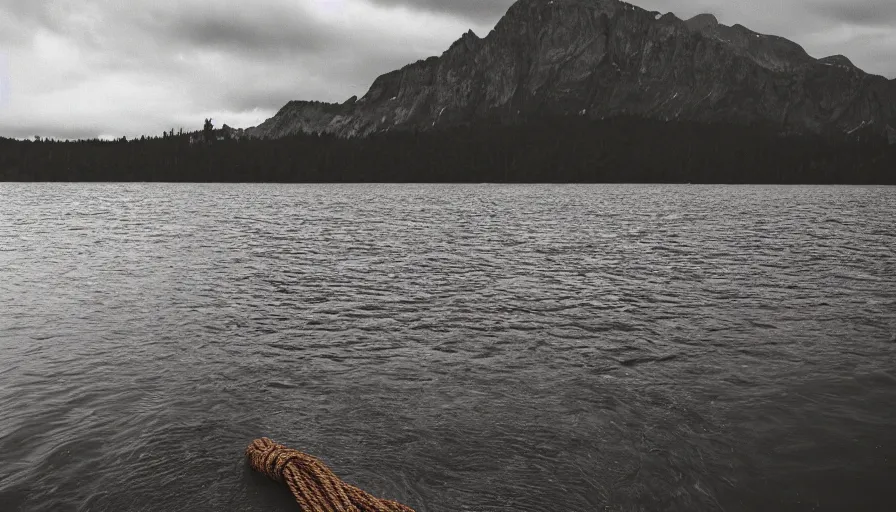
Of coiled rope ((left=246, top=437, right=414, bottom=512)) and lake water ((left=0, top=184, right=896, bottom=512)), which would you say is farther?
lake water ((left=0, top=184, right=896, bottom=512))

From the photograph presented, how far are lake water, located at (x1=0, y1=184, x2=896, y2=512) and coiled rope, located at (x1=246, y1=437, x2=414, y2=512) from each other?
1.53 feet

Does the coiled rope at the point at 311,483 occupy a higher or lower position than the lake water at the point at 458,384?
higher

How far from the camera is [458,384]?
16.2 m

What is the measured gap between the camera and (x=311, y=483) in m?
9.94

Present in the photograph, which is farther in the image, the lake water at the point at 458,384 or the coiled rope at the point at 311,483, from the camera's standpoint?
the lake water at the point at 458,384

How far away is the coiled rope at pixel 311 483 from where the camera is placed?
29.6 feet

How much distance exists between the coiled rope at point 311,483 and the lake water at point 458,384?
47cm

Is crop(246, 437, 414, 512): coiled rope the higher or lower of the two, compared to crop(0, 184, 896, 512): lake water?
higher

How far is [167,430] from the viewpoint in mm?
13047

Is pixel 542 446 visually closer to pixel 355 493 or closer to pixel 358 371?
pixel 355 493

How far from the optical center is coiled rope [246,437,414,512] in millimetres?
9008

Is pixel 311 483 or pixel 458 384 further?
pixel 458 384

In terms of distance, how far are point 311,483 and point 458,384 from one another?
6800 mm

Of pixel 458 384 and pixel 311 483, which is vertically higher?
pixel 311 483
